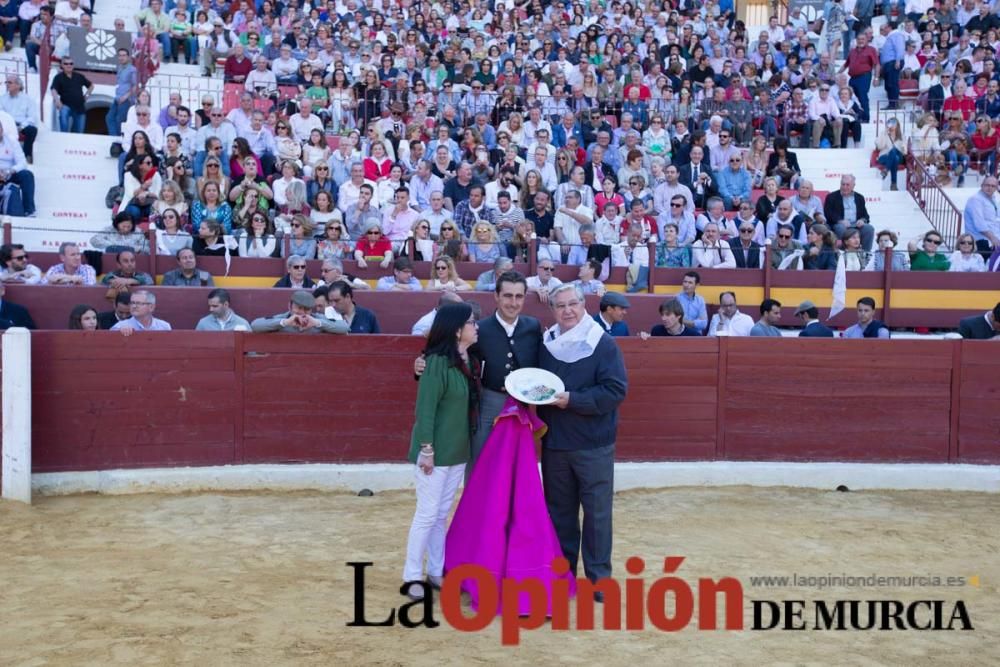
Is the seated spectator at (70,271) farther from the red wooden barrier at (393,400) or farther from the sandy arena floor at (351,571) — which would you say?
the sandy arena floor at (351,571)

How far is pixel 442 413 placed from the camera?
5.07 m

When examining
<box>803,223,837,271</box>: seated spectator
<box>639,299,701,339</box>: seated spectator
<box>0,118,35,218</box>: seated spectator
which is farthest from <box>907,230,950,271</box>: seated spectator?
<box>0,118,35,218</box>: seated spectator

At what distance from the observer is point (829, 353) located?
813 cm

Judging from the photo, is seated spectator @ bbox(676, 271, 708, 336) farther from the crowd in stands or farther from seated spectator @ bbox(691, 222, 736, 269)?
seated spectator @ bbox(691, 222, 736, 269)

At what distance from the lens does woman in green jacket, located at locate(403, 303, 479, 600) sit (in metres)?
5.01

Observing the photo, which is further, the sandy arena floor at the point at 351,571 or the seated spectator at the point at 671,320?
the seated spectator at the point at 671,320

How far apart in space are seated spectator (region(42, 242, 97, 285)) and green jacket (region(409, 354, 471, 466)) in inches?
192

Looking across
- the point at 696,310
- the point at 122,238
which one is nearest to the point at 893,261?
the point at 696,310

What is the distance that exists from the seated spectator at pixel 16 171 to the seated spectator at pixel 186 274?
2600 millimetres

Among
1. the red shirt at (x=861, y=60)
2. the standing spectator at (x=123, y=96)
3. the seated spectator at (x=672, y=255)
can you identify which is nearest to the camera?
the seated spectator at (x=672, y=255)

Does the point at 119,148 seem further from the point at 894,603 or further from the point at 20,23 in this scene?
the point at 894,603

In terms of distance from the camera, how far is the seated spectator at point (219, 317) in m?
8.06

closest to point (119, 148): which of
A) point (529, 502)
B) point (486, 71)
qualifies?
point (486, 71)

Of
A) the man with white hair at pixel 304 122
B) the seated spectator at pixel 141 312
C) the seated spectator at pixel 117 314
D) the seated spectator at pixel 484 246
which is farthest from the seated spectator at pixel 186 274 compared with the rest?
the man with white hair at pixel 304 122
